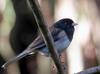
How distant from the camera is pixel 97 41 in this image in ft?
6.51

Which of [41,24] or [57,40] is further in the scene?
[57,40]

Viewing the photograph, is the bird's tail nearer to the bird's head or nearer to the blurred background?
the blurred background

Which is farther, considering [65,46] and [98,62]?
[65,46]

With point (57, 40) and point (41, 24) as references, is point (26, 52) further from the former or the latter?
point (41, 24)

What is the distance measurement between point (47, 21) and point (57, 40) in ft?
0.61

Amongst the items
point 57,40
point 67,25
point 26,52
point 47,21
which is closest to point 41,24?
point 26,52

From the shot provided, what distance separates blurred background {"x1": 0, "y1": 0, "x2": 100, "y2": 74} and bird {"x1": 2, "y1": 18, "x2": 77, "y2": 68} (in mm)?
43

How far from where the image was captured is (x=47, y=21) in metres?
2.05

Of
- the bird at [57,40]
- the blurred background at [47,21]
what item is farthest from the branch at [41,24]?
the blurred background at [47,21]

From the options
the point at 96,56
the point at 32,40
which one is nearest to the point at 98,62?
the point at 96,56

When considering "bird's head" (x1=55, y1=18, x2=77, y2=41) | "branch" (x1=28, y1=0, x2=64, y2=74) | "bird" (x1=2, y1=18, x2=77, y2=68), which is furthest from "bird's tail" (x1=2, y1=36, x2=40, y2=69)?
"branch" (x1=28, y1=0, x2=64, y2=74)

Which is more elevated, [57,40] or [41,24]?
[41,24]

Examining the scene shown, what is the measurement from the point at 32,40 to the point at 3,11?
0.24m

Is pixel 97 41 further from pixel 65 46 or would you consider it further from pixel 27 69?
pixel 27 69
